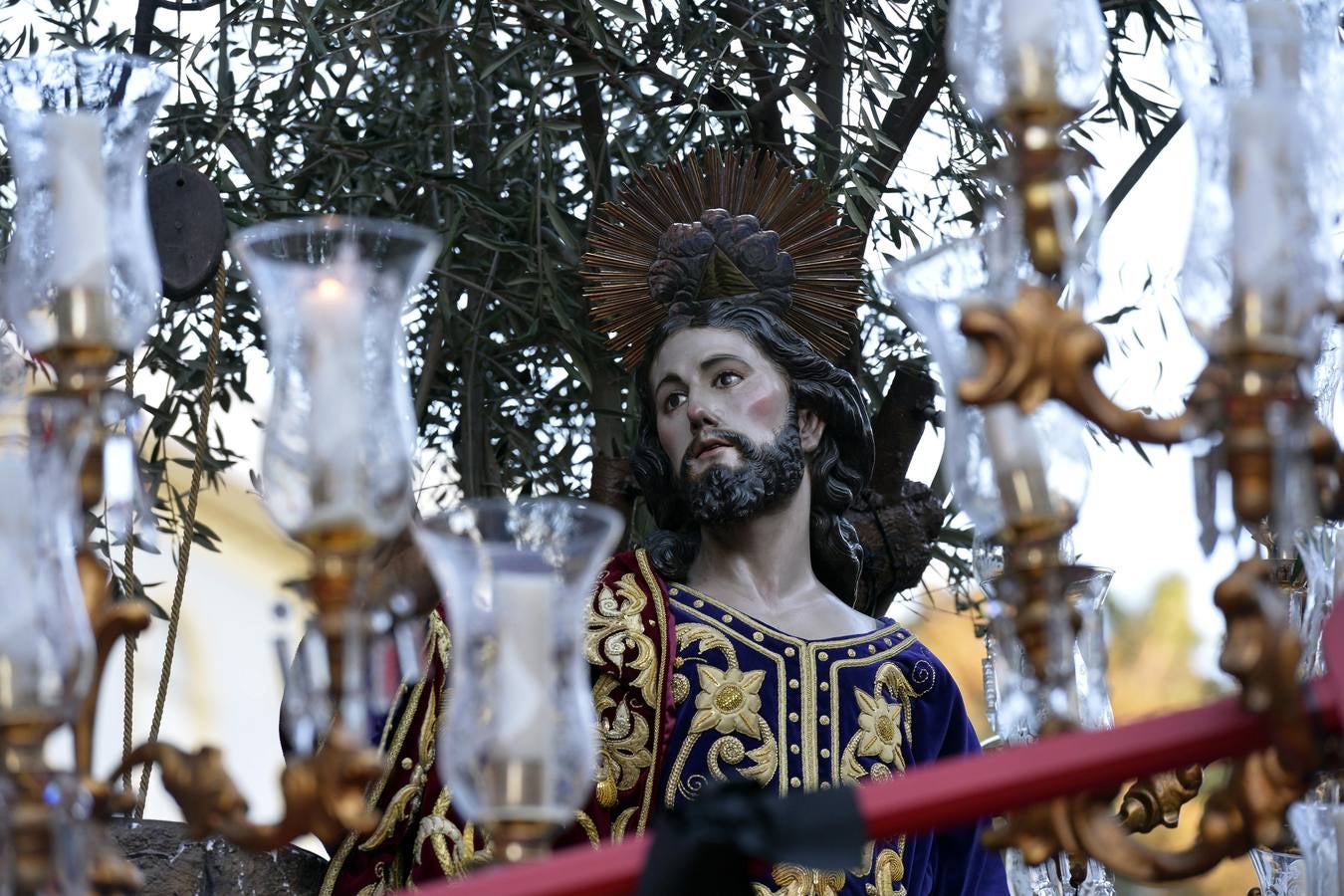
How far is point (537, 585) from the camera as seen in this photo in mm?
1872

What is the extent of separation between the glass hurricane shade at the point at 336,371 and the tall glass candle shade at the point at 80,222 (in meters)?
0.18

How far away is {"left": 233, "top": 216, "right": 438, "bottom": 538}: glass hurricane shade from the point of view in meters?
1.91

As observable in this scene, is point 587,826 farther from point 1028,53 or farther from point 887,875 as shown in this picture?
point 1028,53

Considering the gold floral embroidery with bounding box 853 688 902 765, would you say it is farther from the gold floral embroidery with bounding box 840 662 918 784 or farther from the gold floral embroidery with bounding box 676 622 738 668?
the gold floral embroidery with bounding box 676 622 738 668


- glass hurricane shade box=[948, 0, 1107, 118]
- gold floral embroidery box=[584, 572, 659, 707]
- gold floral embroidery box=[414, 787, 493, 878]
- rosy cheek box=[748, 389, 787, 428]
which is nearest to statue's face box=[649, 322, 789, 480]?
rosy cheek box=[748, 389, 787, 428]

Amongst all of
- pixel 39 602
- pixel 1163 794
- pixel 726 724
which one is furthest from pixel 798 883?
pixel 39 602

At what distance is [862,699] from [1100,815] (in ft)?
5.42

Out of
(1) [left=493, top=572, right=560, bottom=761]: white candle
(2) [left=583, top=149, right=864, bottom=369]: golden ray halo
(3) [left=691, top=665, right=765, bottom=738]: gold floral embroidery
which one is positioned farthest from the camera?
(2) [left=583, top=149, right=864, bottom=369]: golden ray halo

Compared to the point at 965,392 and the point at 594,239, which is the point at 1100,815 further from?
the point at 594,239

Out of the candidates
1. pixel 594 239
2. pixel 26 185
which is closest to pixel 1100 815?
pixel 26 185

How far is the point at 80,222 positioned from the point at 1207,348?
100 cm

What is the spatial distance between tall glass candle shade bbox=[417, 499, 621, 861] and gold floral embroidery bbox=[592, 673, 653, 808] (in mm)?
1561

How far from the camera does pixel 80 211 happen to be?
2.07m

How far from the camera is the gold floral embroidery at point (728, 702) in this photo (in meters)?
3.52
